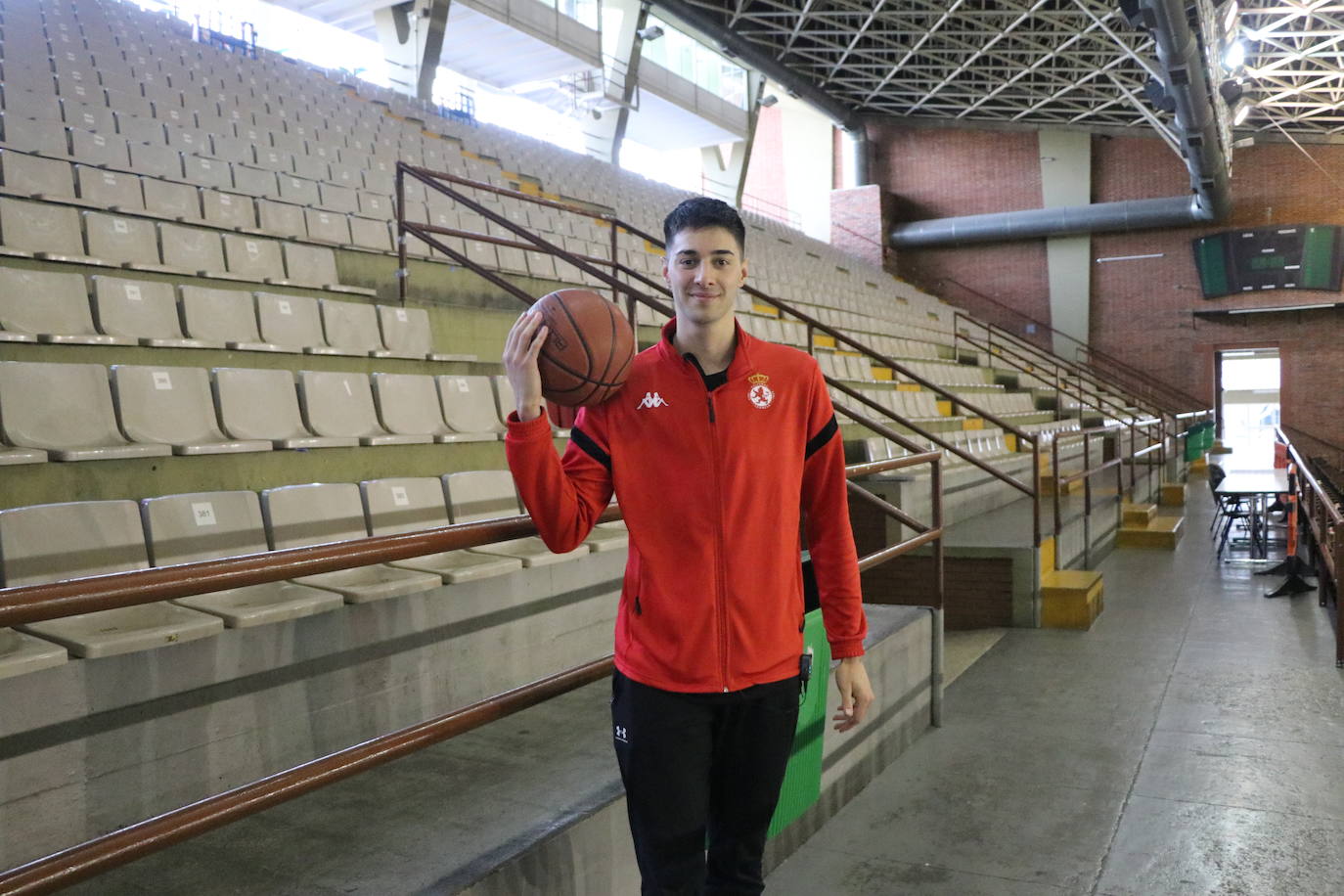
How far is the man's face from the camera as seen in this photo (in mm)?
1511

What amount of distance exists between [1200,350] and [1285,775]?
18.2 metres

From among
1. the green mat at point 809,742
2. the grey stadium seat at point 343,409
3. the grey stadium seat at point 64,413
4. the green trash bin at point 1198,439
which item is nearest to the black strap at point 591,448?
the green mat at point 809,742

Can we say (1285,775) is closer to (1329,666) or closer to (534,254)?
(1329,666)

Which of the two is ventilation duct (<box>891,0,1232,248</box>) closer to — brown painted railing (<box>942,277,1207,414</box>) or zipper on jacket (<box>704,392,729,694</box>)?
brown painted railing (<box>942,277,1207,414</box>)

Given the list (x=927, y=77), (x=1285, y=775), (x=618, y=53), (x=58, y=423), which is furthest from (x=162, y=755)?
(x=927, y=77)

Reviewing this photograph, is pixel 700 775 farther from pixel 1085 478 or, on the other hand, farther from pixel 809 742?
pixel 1085 478

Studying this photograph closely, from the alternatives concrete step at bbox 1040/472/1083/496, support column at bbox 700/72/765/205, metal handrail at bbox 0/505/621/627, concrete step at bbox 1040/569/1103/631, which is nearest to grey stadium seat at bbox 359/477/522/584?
metal handrail at bbox 0/505/621/627

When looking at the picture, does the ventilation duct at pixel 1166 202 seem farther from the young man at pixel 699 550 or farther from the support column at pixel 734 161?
the young man at pixel 699 550

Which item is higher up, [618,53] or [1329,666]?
[618,53]

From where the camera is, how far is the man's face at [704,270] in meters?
1.51

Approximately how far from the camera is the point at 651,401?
1549 millimetres

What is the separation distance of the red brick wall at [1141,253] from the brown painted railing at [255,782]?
20.4 metres

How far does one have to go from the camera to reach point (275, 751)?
85.4 inches

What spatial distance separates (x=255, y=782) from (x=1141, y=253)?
21.2 meters
